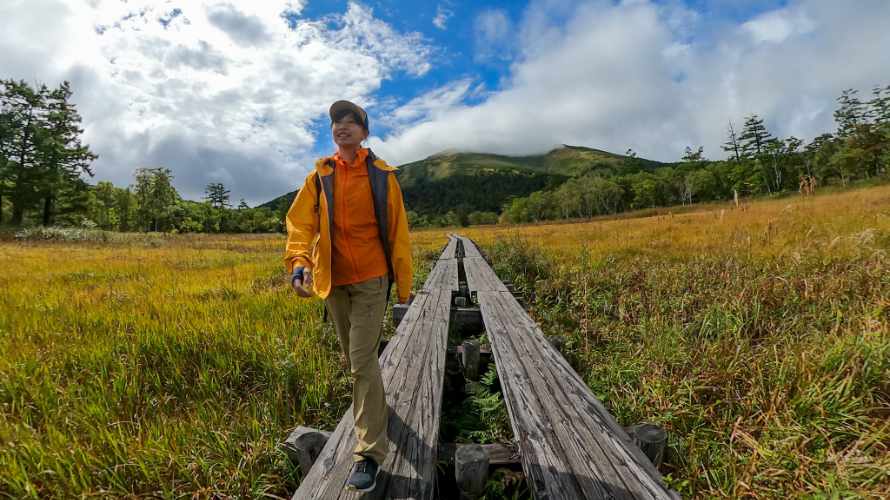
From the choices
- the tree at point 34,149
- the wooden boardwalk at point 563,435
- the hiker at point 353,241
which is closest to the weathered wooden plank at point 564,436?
the wooden boardwalk at point 563,435

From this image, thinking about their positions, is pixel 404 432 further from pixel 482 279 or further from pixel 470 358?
pixel 482 279

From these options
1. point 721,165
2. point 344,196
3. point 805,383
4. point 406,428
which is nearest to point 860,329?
point 805,383

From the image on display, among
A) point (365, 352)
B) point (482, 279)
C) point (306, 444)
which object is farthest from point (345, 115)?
point (482, 279)

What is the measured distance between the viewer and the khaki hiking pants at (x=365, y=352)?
6.12ft

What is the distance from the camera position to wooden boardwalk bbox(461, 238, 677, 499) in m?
1.68

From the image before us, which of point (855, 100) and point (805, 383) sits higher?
point (855, 100)

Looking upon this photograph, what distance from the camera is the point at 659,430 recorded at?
77.2 inches

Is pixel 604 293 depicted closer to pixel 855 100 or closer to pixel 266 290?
pixel 266 290

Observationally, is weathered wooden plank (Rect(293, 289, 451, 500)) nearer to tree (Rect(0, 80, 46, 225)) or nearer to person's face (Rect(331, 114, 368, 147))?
person's face (Rect(331, 114, 368, 147))

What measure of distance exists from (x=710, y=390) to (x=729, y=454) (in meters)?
0.78

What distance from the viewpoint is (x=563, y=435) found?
6.80 feet

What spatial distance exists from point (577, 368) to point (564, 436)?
1.61 m

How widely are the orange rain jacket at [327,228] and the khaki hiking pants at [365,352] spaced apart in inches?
4.3

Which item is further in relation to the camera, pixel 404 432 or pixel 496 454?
pixel 404 432
